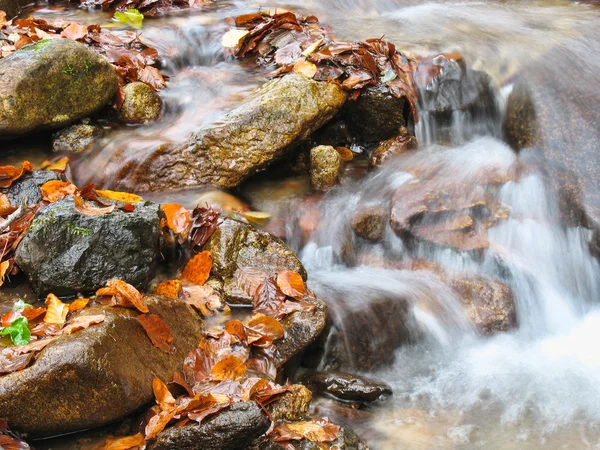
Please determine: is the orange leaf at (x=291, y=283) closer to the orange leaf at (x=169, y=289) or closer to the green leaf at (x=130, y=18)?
the orange leaf at (x=169, y=289)

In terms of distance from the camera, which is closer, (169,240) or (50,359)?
(50,359)

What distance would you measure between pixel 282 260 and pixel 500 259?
6.35ft

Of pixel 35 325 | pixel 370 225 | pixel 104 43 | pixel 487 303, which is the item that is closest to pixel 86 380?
pixel 35 325

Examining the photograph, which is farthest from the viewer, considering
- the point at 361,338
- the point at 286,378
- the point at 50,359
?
the point at 361,338

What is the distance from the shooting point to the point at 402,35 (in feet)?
23.4

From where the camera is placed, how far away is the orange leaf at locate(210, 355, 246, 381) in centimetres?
350

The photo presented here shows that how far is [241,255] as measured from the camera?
445 centimetres

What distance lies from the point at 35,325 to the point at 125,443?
0.88 metres

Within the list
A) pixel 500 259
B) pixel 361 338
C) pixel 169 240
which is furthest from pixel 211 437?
pixel 500 259

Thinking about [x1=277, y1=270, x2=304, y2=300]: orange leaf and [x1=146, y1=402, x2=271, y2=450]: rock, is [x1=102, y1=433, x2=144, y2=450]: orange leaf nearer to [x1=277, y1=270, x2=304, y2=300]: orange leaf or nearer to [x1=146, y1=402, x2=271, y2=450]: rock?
[x1=146, y1=402, x2=271, y2=450]: rock

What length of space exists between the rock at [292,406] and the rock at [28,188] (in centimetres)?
254

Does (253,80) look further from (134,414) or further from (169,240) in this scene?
(134,414)

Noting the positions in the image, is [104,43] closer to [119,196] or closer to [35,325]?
[119,196]

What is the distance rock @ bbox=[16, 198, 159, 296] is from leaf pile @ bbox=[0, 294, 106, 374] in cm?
16
